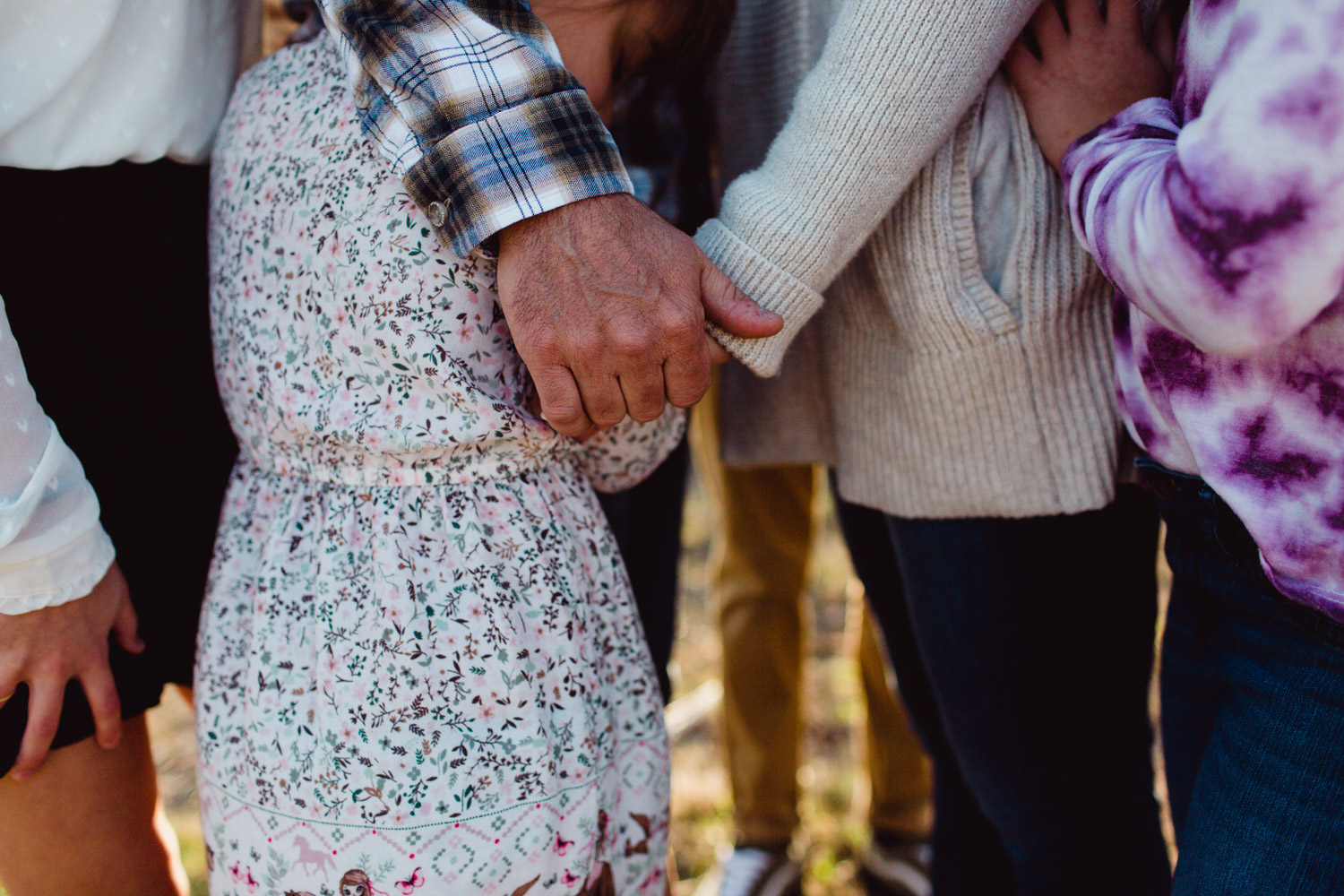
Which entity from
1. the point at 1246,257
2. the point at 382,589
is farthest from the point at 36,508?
the point at 1246,257

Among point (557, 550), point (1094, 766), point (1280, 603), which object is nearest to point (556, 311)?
point (557, 550)

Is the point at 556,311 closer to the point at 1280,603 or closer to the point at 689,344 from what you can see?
the point at 689,344

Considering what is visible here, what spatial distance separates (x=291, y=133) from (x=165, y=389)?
39cm

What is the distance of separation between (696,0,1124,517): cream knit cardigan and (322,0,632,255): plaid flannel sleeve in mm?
199

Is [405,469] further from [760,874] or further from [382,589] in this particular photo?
[760,874]

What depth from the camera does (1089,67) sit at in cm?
95

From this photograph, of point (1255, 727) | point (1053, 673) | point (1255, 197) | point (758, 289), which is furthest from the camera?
point (1053, 673)

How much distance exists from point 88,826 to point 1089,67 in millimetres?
1334

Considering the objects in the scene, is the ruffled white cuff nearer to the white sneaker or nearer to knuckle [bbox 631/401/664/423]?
Result: knuckle [bbox 631/401/664/423]

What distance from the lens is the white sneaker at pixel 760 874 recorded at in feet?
6.45

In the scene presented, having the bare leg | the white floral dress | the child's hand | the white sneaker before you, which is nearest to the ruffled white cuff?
the white floral dress

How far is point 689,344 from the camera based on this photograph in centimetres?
89

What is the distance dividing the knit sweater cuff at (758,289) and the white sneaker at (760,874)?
139cm

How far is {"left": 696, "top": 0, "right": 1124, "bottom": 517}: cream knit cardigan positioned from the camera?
0.93 m
